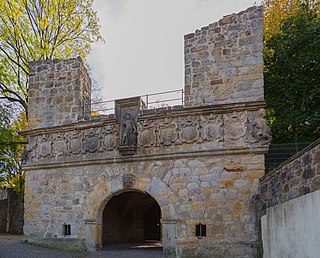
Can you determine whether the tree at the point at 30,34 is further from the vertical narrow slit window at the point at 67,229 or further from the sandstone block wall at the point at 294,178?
the sandstone block wall at the point at 294,178

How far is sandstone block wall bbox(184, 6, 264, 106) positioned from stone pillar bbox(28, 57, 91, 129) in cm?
317

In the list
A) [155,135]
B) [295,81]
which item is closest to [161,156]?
[155,135]

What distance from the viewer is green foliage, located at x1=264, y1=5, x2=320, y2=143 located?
10891mm

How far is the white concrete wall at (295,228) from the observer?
173 inches

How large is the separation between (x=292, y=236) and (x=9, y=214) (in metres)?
12.0

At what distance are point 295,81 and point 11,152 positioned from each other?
35.1 feet

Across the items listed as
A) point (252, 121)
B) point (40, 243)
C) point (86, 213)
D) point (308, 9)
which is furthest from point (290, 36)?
point (40, 243)

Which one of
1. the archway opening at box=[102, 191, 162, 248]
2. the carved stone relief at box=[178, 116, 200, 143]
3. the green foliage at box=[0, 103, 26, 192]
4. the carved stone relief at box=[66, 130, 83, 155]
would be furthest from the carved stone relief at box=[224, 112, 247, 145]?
the green foliage at box=[0, 103, 26, 192]

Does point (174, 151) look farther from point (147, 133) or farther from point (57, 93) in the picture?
point (57, 93)

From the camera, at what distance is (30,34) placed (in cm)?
1448

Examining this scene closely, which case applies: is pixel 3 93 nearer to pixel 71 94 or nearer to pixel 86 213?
pixel 71 94

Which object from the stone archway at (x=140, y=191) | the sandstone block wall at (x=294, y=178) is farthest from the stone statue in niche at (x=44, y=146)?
the sandstone block wall at (x=294, y=178)

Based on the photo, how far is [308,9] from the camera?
495 inches

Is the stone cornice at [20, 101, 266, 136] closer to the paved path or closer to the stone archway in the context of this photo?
the stone archway
